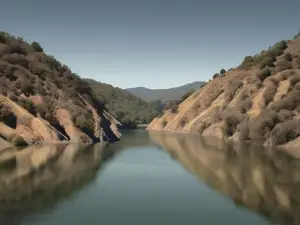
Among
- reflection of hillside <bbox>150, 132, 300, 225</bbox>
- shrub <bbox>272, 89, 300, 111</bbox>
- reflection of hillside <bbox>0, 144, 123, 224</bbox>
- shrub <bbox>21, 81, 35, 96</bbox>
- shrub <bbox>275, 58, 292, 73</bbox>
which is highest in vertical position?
shrub <bbox>275, 58, 292, 73</bbox>

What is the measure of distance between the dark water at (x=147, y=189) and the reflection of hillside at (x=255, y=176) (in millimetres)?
86

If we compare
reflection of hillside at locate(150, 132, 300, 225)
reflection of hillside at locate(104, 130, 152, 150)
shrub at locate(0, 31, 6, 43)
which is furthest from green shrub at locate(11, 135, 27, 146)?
shrub at locate(0, 31, 6, 43)

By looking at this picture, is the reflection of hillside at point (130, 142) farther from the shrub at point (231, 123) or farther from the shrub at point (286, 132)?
the shrub at point (286, 132)

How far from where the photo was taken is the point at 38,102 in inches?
3730

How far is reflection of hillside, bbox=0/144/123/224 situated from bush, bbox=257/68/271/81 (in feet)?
234

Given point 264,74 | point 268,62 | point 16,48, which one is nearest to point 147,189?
point 16,48

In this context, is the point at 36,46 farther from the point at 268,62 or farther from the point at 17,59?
the point at 268,62

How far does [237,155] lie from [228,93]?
7237 centimetres

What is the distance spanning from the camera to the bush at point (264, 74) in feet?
419

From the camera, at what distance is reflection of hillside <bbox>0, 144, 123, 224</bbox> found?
110 feet

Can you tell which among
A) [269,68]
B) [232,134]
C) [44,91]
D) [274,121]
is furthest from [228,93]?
[44,91]

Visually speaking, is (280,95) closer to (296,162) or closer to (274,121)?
(274,121)

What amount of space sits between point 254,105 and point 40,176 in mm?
78709

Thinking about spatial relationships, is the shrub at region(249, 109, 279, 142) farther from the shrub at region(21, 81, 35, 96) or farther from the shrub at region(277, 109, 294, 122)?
the shrub at region(21, 81, 35, 96)
